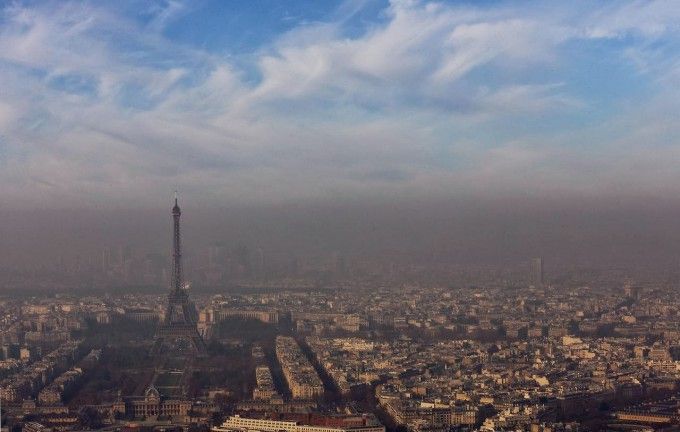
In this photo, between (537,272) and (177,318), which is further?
(537,272)

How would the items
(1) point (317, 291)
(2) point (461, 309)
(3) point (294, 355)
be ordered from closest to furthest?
1. (3) point (294, 355)
2. (2) point (461, 309)
3. (1) point (317, 291)

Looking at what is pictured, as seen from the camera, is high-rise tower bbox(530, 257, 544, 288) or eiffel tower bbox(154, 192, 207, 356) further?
high-rise tower bbox(530, 257, 544, 288)

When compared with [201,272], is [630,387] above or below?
below

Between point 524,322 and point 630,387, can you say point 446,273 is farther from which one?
point 630,387

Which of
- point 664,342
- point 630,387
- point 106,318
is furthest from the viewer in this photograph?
Result: point 106,318

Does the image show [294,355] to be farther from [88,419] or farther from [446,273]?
[446,273]

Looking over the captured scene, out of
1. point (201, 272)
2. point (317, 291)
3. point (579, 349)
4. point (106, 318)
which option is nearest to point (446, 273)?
point (317, 291)

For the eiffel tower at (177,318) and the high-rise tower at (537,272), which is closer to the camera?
the eiffel tower at (177,318)

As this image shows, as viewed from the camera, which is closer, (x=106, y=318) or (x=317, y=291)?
(x=106, y=318)
